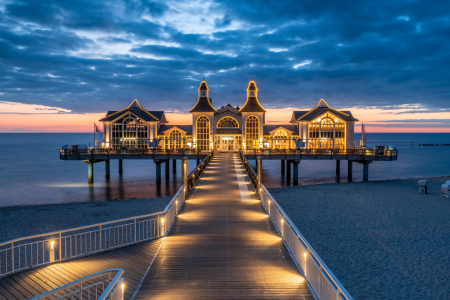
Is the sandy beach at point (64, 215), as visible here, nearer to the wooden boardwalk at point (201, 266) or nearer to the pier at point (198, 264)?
the pier at point (198, 264)

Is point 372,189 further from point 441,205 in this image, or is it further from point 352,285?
point 352,285

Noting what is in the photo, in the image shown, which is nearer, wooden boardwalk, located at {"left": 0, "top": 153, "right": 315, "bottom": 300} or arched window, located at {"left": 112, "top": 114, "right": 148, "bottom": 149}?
wooden boardwalk, located at {"left": 0, "top": 153, "right": 315, "bottom": 300}

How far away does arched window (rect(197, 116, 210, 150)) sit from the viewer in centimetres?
4419

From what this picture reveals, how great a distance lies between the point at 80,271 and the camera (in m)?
7.90

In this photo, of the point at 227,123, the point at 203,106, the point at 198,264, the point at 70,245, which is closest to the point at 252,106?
the point at 227,123

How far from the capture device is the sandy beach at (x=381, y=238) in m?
10.4

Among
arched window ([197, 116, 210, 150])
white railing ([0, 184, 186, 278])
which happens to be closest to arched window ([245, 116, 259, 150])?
arched window ([197, 116, 210, 150])

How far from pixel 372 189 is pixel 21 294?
2916cm

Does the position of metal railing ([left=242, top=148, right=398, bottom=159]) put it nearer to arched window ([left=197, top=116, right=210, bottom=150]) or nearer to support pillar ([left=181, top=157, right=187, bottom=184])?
arched window ([left=197, top=116, right=210, bottom=150])

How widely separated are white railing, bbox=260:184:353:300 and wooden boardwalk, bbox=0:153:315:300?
0.21 metres

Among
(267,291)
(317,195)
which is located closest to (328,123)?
(317,195)

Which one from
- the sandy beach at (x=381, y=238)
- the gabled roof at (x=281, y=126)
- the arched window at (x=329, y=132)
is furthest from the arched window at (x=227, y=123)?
the sandy beach at (x=381, y=238)

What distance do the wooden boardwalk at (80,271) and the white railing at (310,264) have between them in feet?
12.1

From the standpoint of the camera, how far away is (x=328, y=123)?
4275 centimetres
